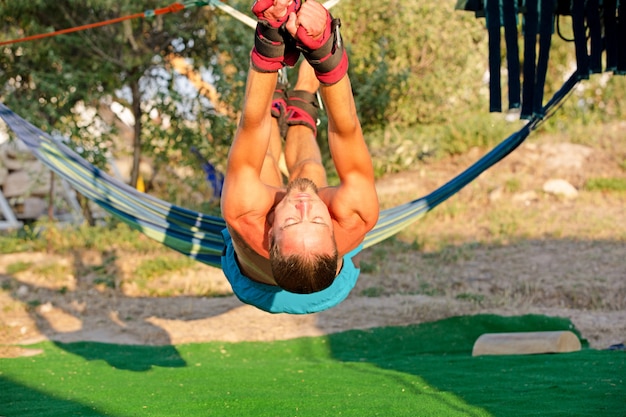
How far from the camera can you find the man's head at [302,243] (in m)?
2.32

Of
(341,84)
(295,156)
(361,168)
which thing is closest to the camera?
(341,84)

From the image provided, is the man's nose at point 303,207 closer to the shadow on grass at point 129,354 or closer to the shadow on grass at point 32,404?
the shadow on grass at point 32,404

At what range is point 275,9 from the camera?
2008 millimetres

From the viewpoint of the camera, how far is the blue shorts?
277 centimetres

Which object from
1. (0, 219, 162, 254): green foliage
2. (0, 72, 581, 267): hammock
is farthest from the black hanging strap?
(0, 219, 162, 254): green foliage

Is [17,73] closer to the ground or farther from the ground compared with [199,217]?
farther from the ground

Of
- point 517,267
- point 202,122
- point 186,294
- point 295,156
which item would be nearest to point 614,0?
point 295,156

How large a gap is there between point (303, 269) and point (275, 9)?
0.70 metres

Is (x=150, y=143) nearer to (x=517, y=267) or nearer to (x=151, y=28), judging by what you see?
(x=151, y=28)

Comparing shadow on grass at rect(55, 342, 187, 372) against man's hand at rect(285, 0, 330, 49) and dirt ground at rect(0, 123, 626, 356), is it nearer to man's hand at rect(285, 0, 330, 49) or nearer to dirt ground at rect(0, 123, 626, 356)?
dirt ground at rect(0, 123, 626, 356)

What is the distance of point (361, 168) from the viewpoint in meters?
2.44

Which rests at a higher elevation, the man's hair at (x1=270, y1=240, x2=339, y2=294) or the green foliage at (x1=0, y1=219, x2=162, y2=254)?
the man's hair at (x1=270, y1=240, x2=339, y2=294)

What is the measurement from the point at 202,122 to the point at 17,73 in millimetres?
1500

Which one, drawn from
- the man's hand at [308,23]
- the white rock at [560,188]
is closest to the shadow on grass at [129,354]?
the man's hand at [308,23]
